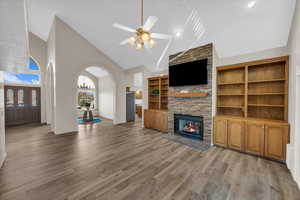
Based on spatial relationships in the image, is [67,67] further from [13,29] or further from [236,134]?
[236,134]

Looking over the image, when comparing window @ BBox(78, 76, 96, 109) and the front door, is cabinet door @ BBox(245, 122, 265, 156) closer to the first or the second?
window @ BBox(78, 76, 96, 109)

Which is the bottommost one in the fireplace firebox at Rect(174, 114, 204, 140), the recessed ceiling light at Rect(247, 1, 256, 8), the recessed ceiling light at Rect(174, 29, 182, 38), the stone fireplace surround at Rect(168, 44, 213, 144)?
the fireplace firebox at Rect(174, 114, 204, 140)

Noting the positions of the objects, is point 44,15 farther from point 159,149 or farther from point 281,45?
point 281,45

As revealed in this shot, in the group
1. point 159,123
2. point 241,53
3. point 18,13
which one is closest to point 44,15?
point 18,13

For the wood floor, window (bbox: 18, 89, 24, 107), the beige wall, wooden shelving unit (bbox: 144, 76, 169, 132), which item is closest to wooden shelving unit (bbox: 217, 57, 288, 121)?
the beige wall

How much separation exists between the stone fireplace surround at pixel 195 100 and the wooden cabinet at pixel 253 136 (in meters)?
0.27

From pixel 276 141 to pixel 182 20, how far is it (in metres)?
3.67

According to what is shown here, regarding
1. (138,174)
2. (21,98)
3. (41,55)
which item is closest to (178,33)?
(138,174)

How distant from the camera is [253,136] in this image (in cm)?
301

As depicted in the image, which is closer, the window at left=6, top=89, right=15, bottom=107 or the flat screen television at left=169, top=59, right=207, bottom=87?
the flat screen television at left=169, top=59, right=207, bottom=87

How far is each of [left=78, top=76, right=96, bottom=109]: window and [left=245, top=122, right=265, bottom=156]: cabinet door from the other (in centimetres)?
834

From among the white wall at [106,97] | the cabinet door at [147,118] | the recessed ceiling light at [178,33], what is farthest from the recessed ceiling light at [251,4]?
the white wall at [106,97]

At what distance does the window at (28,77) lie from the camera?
588 centimetres

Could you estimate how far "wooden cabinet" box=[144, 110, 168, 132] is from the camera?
5.03m
